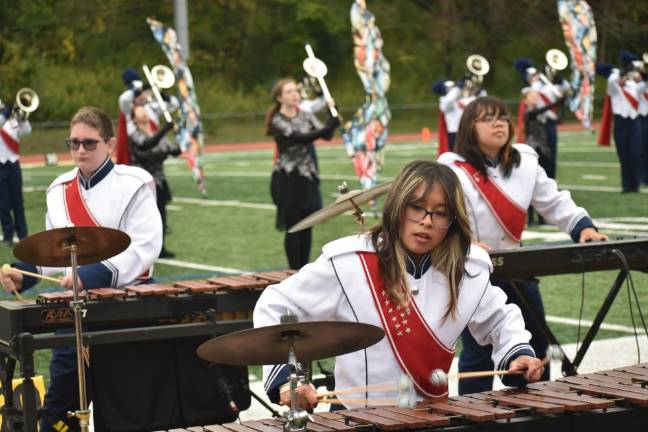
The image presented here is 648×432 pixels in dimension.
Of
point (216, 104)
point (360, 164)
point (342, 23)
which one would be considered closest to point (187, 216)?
point (360, 164)

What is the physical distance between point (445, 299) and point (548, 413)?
1.86 feet

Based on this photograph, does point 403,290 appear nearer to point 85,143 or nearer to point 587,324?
point 85,143

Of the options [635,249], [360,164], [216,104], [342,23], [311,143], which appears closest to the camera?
[635,249]

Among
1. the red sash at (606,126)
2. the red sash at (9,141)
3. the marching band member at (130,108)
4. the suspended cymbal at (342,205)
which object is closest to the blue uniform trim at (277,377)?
the suspended cymbal at (342,205)

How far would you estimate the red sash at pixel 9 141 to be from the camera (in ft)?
54.6

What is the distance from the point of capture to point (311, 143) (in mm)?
12750

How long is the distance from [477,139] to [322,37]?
44.5 meters

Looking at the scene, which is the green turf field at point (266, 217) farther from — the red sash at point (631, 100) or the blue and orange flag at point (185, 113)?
the red sash at point (631, 100)

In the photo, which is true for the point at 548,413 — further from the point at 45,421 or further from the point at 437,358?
the point at 45,421

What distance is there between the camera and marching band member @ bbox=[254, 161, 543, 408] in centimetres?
468

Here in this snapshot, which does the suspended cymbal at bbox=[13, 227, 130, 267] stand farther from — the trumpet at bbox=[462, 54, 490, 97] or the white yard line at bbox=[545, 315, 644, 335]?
the trumpet at bbox=[462, 54, 490, 97]

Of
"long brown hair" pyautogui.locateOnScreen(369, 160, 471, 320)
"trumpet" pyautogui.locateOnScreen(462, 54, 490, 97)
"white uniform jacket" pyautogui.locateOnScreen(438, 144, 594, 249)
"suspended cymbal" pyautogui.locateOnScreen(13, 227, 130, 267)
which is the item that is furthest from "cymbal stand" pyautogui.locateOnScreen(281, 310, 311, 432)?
"trumpet" pyautogui.locateOnScreen(462, 54, 490, 97)

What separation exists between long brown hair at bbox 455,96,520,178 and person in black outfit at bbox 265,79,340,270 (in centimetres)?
533

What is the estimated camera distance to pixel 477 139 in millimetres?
7027
